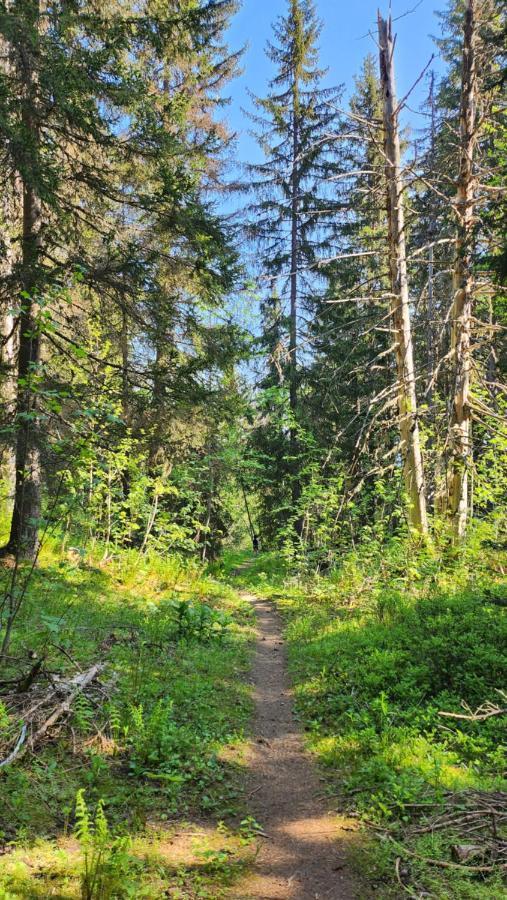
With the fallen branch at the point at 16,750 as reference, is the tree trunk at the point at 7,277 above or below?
above

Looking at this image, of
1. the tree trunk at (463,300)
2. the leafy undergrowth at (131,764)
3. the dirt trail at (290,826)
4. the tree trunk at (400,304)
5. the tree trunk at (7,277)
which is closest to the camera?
the leafy undergrowth at (131,764)

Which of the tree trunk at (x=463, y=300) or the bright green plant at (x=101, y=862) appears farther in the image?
the tree trunk at (x=463, y=300)

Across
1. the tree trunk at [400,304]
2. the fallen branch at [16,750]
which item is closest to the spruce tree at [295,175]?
the tree trunk at [400,304]

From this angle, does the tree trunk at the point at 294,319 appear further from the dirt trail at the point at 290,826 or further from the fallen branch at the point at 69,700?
the fallen branch at the point at 69,700

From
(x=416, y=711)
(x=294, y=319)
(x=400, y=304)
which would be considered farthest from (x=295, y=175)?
(x=416, y=711)

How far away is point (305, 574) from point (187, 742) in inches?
377

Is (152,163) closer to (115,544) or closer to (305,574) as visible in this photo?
(115,544)

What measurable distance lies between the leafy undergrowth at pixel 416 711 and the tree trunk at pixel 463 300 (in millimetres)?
1199

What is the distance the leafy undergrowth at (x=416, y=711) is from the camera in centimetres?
287

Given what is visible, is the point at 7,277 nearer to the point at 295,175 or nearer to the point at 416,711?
the point at 416,711

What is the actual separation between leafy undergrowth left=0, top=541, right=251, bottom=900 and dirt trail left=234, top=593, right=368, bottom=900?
0.16 meters

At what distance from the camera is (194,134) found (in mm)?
15867

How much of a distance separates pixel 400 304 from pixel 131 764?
310 inches

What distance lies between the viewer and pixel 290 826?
11.2ft
